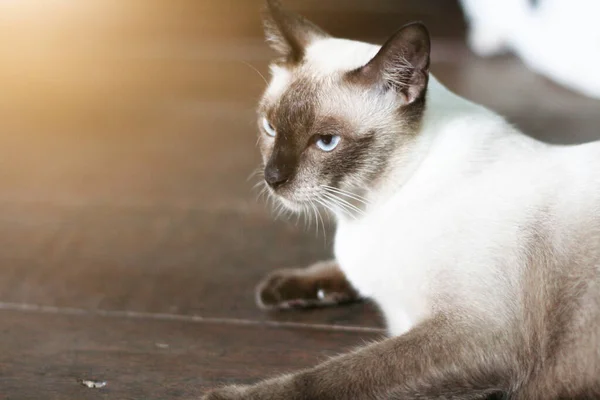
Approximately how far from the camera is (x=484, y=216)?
1.12 m

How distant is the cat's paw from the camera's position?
4.79ft

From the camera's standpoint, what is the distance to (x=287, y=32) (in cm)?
132

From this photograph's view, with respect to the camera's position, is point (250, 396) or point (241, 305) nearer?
point (250, 396)

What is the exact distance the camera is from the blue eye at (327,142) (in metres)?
1.21

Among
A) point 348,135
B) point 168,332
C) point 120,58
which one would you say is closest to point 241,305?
point 168,332

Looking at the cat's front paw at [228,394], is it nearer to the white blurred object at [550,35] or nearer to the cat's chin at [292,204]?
the cat's chin at [292,204]

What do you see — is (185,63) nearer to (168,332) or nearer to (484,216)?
(168,332)

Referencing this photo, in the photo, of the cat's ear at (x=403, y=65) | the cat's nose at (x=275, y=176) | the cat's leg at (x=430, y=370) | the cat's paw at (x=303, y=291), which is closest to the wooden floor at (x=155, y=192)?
the cat's paw at (x=303, y=291)

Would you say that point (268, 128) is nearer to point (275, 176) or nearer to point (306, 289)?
point (275, 176)

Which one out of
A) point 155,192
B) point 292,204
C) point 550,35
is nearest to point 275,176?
point 292,204

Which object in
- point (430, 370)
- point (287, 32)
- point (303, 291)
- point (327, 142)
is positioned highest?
point (287, 32)

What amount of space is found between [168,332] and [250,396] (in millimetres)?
369

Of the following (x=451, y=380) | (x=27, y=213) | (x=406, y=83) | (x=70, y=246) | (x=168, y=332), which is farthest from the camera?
(x=27, y=213)

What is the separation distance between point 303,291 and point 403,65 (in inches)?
22.0
